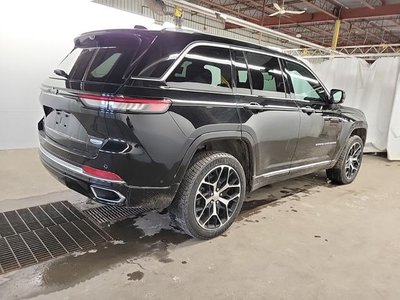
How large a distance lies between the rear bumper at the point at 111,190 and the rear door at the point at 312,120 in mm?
1799

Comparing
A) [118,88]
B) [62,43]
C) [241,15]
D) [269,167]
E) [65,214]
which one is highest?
[241,15]

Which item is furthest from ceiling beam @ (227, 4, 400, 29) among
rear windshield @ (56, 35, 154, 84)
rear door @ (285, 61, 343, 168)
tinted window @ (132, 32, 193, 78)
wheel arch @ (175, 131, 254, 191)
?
rear windshield @ (56, 35, 154, 84)

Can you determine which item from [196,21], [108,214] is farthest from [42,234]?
[196,21]

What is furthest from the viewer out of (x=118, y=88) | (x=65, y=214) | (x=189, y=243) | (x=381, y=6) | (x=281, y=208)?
(x=381, y=6)

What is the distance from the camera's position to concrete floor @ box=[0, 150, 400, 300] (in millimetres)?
2115

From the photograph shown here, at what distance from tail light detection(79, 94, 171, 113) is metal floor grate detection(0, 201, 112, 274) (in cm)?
121

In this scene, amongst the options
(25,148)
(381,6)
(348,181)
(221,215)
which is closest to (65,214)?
(221,215)

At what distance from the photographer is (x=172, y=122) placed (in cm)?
226

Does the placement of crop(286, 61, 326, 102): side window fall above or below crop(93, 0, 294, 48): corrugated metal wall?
below

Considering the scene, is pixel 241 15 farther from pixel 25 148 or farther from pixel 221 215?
pixel 221 215

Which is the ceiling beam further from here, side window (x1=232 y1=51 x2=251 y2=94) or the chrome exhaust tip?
the chrome exhaust tip

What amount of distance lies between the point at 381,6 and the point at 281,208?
10.2m

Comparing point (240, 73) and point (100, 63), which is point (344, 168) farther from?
point (100, 63)

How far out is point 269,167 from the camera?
127 inches
